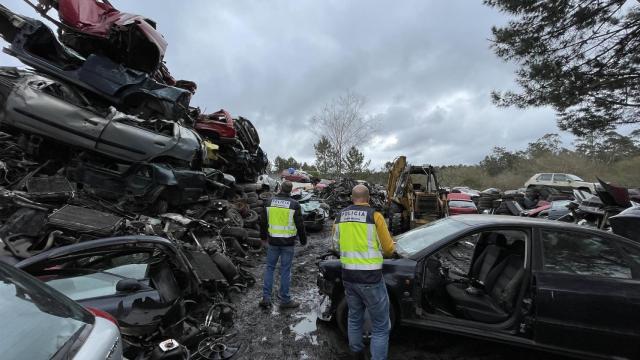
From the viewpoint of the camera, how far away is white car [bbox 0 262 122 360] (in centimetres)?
143

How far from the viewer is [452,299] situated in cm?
364

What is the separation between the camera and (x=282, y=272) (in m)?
4.75

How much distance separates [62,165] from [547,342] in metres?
7.74

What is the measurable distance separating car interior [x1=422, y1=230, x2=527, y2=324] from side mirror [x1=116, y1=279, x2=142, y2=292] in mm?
2585

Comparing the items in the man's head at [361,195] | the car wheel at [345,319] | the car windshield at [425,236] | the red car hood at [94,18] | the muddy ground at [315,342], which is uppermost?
the red car hood at [94,18]

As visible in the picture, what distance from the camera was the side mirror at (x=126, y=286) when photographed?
9.39 feet

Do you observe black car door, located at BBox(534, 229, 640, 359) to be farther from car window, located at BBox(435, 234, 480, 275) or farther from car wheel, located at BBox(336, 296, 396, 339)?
car wheel, located at BBox(336, 296, 396, 339)

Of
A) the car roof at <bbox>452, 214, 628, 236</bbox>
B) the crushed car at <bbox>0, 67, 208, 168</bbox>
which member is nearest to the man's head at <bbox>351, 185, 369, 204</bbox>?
the car roof at <bbox>452, 214, 628, 236</bbox>

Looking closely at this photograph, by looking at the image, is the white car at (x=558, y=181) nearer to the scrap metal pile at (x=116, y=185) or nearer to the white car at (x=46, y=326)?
the scrap metal pile at (x=116, y=185)

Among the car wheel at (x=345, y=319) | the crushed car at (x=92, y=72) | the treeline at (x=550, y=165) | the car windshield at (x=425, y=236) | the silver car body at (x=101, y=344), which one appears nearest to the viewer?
the silver car body at (x=101, y=344)

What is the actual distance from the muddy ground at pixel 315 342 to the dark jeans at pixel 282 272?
20cm

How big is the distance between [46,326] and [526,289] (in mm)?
3440

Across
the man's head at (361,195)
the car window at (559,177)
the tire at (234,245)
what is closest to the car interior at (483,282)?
the man's head at (361,195)

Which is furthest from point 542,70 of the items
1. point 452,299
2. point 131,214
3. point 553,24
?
point 131,214
